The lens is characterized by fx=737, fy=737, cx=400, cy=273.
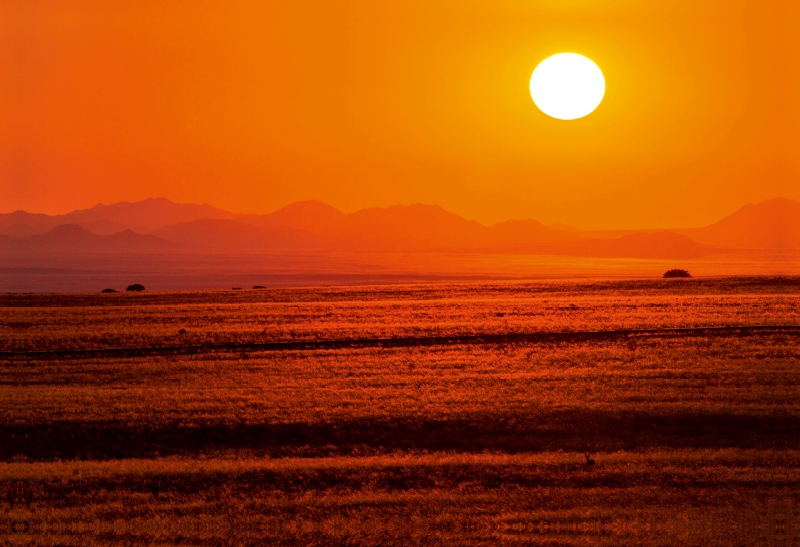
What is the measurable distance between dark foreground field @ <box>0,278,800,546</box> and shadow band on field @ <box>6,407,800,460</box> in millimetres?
67

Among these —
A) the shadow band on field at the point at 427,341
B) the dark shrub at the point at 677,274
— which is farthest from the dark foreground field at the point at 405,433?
the dark shrub at the point at 677,274

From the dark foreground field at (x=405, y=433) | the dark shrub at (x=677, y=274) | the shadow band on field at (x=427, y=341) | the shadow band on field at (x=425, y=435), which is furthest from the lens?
the dark shrub at (x=677, y=274)

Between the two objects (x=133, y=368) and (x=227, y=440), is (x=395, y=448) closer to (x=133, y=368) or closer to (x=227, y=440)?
(x=227, y=440)

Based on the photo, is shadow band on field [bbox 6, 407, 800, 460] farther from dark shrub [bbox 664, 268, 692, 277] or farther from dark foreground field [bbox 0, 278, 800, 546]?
dark shrub [bbox 664, 268, 692, 277]

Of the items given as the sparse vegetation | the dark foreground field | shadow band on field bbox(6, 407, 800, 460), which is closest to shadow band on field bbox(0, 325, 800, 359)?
the dark foreground field

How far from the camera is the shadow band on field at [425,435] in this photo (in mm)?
16672

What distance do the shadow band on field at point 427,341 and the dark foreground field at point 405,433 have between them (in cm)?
20

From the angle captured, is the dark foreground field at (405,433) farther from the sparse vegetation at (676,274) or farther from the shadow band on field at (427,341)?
the sparse vegetation at (676,274)

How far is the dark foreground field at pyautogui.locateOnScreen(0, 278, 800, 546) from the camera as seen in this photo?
1210 centimetres

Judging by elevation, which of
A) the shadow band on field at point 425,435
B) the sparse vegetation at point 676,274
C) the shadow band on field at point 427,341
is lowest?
the shadow band on field at point 425,435

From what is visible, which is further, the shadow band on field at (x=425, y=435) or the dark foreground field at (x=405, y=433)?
the shadow band on field at (x=425, y=435)

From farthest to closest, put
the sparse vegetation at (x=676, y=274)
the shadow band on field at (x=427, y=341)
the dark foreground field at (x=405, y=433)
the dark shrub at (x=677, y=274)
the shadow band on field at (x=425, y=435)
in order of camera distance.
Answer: the dark shrub at (x=677, y=274) → the sparse vegetation at (x=676, y=274) → the shadow band on field at (x=427, y=341) → the shadow band on field at (x=425, y=435) → the dark foreground field at (x=405, y=433)

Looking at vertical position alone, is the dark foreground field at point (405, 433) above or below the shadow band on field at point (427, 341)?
below

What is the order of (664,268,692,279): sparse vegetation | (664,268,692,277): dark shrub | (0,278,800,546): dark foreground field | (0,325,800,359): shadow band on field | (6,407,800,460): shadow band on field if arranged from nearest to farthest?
1. (0,278,800,546): dark foreground field
2. (6,407,800,460): shadow band on field
3. (0,325,800,359): shadow band on field
4. (664,268,692,279): sparse vegetation
5. (664,268,692,277): dark shrub
